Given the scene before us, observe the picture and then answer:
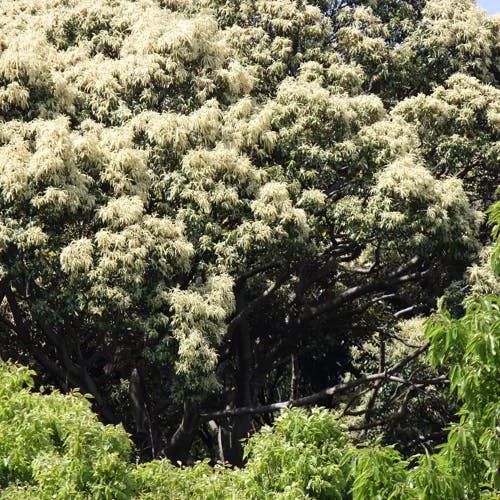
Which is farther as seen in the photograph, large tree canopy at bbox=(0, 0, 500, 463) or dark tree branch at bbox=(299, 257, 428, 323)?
dark tree branch at bbox=(299, 257, 428, 323)

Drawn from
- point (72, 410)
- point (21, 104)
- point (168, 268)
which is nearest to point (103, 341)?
point (168, 268)

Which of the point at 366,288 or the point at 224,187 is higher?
the point at 224,187

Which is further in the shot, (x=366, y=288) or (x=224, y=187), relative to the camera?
(x=366, y=288)

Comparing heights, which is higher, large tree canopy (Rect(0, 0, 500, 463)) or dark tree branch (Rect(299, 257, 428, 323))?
large tree canopy (Rect(0, 0, 500, 463))

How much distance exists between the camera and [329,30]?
20578 mm

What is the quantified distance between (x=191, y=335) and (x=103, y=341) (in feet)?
7.74

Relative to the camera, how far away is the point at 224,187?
16047mm

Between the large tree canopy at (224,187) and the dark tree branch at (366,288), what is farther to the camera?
the dark tree branch at (366,288)

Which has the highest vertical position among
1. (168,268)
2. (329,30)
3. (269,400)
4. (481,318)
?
(329,30)

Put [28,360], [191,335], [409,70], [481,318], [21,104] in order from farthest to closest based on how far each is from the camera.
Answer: [409,70] → [28,360] → [21,104] → [191,335] → [481,318]

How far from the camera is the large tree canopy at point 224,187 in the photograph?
15047 millimetres

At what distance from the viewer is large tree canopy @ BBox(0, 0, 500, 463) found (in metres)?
15.0

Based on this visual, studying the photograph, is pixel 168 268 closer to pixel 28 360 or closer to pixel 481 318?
pixel 28 360

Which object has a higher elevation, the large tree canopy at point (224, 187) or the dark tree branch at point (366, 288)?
the large tree canopy at point (224, 187)
